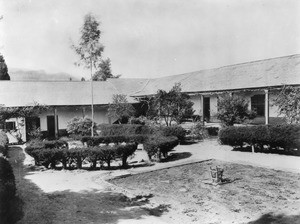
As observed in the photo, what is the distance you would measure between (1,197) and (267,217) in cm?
607

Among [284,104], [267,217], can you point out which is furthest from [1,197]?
[284,104]

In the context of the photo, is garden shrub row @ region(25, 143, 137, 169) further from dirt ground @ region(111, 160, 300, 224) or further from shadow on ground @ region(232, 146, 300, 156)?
shadow on ground @ region(232, 146, 300, 156)

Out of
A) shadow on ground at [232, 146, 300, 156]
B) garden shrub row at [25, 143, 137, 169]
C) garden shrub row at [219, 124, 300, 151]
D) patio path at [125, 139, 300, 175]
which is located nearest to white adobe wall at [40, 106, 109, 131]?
patio path at [125, 139, 300, 175]

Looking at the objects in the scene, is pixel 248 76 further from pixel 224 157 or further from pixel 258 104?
pixel 224 157

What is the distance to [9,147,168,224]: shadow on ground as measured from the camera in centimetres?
752

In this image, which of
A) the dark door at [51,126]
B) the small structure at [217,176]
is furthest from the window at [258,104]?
the dark door at [51,126]

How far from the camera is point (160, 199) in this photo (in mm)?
9008

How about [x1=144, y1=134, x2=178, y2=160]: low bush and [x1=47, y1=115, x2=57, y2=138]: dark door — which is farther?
[x1=47, y1=115, x2=57, y2=138]: dark door

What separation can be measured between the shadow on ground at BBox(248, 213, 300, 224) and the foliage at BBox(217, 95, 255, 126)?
10716 mm

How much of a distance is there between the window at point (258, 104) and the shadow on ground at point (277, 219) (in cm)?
1430

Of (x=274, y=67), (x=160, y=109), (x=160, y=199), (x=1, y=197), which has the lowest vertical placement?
(x=160, y=199)

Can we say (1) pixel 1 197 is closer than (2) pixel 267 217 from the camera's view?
Yes

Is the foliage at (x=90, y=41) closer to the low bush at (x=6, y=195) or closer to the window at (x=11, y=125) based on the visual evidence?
the window at (x=11, y=125)

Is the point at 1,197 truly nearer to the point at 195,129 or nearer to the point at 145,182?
the point at 145,182
